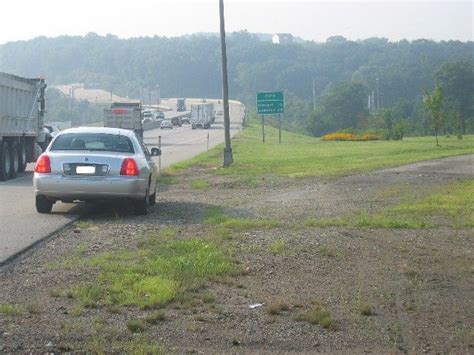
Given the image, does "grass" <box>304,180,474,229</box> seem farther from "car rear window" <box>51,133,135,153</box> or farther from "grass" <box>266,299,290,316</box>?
"grass" <box>266,299,290,316</box>

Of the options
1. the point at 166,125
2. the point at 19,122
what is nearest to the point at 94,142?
the point at 19,122

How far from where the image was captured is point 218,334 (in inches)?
277

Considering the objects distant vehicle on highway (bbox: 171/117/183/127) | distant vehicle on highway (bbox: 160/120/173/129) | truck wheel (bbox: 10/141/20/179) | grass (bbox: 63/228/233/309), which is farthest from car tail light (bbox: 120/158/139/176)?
distant vehicle on highway (bbox: 171/117/183/127)

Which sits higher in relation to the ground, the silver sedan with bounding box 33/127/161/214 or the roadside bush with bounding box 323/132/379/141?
the silver sedan with bounding box 33/127/161/214

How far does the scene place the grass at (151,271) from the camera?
26.7ft

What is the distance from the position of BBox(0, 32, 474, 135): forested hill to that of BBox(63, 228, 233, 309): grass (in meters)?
105

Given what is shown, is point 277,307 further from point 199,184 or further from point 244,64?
point 244,64

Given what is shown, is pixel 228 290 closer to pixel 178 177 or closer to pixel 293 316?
pixel 293 316

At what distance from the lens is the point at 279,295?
853 cm

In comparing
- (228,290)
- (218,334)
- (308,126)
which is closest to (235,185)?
(228,290)

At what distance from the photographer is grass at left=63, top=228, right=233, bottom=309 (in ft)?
26.7

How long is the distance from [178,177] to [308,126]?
8761cm

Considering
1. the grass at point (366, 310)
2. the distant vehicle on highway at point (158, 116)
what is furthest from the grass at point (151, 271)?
the distant vehicle on highway at point (158, 116)

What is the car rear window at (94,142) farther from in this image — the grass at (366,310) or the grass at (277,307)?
the grass at (366,310)
